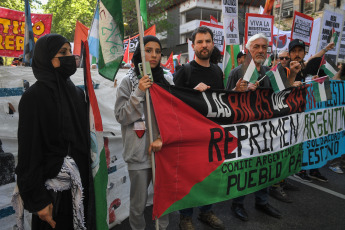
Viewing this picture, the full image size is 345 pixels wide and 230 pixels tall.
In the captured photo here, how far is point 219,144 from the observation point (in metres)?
2.49

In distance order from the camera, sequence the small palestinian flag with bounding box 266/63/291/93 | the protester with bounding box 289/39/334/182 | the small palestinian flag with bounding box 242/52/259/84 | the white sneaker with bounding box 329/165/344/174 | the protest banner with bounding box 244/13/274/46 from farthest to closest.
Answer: the protest banner with bounding box 244/13/274/46 < the white sneaker with bounding box 329/165/344/174 < the protester with bounding box 289/39/334/182 < the small palestinian flag with bounding box 266/63/291/93 < the small palestinian flag with bounding box 242/52/259/84

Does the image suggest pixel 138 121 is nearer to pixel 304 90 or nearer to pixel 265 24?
pixel 304 90

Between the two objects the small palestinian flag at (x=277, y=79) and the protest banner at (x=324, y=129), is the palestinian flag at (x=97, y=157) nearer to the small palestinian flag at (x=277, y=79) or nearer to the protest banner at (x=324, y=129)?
the small palestinian flag at (x=277, y=79)

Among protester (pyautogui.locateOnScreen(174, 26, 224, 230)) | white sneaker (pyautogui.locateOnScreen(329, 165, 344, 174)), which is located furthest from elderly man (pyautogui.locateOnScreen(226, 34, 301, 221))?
white sneaker (pyautogui.locateOnScreen(329, 165, 344, 174))

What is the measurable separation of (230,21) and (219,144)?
3343 millimetres

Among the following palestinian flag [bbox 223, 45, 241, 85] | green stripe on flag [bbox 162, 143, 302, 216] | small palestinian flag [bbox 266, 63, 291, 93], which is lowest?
green stripe on flag [bbox 162, 143, 302, 216]

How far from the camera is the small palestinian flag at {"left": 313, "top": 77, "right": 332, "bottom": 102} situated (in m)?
3.45

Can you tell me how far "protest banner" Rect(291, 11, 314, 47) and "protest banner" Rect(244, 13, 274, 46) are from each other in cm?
50

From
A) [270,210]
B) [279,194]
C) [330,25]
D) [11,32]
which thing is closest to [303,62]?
[330,25]

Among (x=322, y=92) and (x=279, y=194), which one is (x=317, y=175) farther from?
(x=322, y=92)

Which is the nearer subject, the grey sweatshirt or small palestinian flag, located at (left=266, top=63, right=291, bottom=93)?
the grey sweatshirt

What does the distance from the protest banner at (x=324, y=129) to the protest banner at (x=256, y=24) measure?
2156 millimetres

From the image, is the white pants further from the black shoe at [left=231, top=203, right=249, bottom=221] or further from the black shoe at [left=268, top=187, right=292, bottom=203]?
the black shoe at [left=268, top=187, right=292, bottom=203]

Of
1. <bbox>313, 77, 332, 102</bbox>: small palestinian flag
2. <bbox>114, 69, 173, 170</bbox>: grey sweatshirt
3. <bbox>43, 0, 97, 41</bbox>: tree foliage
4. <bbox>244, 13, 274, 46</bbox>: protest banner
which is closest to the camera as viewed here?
<bbox>114, 69, 173, 170</bbox>: grey sweatshirt
